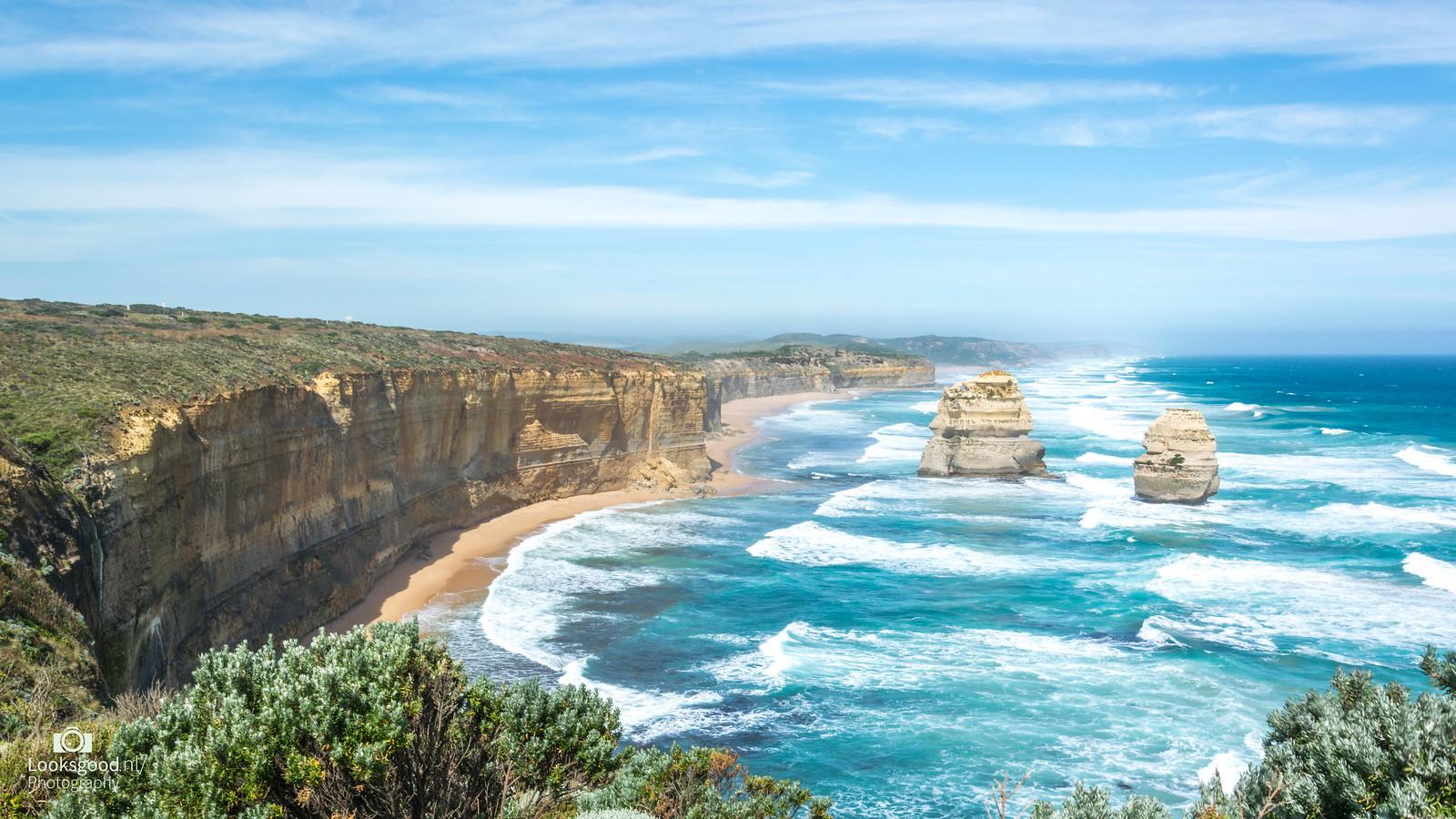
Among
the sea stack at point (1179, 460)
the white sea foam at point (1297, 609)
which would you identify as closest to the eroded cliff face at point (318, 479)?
the sea stack at point (1179, 460)

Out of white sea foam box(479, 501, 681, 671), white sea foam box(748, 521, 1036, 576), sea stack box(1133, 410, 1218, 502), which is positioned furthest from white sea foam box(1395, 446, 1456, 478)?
white sea foam box(479, 501, 681, 671)

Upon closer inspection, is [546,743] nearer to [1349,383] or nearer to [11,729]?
[11,729]

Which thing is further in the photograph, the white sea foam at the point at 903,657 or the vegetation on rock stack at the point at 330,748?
the white sea foam at the point at 903,657

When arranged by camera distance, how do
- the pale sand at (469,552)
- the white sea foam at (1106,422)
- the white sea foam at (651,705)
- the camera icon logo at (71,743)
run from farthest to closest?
the white sea foam at (1106,422) → the pale sand at (469,552) → the white sea foam at (651,705) → the camera icon logo at (71,743)

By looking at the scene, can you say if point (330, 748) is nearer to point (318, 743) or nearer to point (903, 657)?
point (318, 743)

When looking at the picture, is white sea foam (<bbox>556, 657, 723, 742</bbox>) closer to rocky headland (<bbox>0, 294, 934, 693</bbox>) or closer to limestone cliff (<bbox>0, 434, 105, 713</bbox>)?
rocky headland (<bbox>0, 294, 934, 693</bbox>)

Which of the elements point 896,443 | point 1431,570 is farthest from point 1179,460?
point 896,443

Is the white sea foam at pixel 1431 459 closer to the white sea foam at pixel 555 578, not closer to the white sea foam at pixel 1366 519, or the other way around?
the white sea foam at pixel 1366 519
